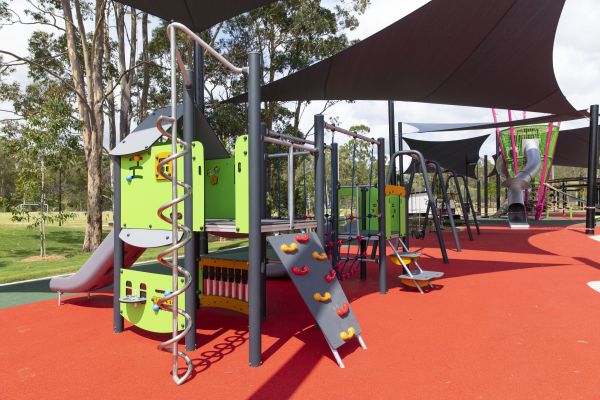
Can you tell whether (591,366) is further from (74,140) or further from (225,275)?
(74,140)

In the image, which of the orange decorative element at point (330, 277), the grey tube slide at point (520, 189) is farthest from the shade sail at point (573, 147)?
the orange decorative element at point (330, 277)

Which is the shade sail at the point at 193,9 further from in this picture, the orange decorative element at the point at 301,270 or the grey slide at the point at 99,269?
the orange decorative element at the point at 301,270

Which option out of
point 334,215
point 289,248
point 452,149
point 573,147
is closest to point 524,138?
point 452,149

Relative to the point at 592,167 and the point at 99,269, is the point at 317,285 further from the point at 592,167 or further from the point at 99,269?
the point at 592,167

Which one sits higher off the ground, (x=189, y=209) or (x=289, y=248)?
(x=189, y=209)

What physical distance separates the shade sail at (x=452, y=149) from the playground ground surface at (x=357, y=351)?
18.1 m

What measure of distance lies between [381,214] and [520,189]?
13382mm

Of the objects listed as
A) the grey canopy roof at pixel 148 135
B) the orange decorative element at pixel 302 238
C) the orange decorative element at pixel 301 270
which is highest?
the grey canopy roof at pixel 148 135

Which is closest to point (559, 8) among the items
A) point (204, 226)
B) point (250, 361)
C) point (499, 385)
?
point (499, 385)

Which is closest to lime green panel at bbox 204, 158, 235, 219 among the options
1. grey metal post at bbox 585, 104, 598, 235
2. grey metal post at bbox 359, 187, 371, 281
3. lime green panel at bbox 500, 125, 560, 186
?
grey metal post at bbox 359, 187, 371, 281

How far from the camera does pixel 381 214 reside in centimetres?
534

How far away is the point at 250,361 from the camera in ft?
9.39

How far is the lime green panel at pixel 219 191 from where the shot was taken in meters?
4.41

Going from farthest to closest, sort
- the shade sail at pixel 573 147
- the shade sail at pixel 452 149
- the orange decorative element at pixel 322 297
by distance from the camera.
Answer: the shade sail at pixel 452 149, the shade sail at pixel 573 147, the orange decorative element at pixel 322 297
